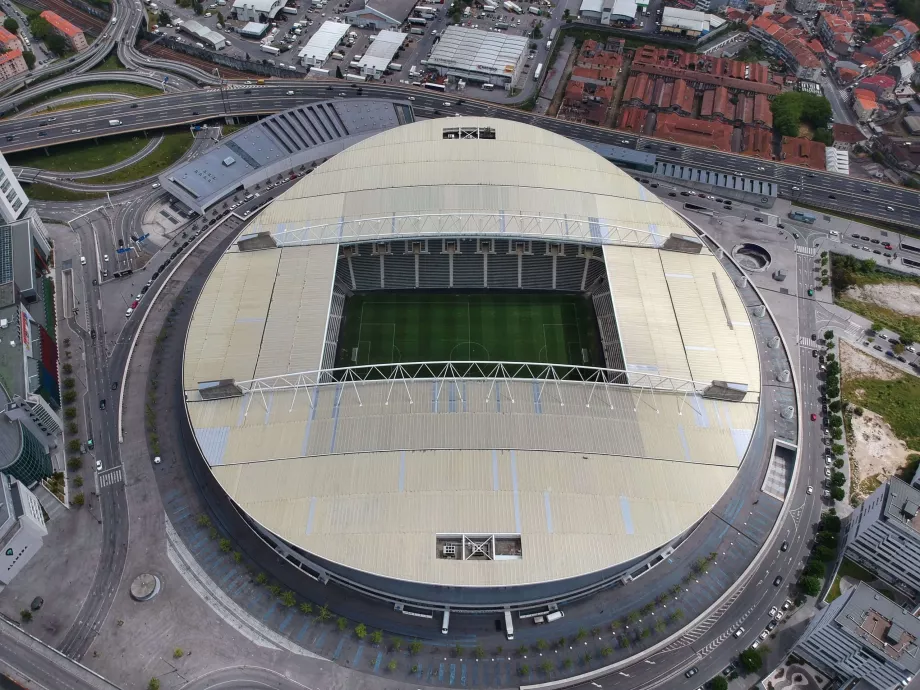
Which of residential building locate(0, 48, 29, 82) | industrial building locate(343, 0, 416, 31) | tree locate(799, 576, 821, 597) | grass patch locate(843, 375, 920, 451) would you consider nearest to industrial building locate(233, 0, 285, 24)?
industrial building locate(343, 0, 416, 31)

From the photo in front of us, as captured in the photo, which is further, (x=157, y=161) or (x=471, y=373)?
(x=157, y=161)

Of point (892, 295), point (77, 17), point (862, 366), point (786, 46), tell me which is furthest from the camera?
point (77, 17)

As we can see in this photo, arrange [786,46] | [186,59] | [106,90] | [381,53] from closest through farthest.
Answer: [106,90] < [381,53] < [186,59] < [786,46]

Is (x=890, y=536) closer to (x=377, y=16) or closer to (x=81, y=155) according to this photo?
(x=81, y=155)

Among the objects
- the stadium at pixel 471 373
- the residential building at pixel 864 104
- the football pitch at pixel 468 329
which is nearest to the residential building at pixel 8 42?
the stadium at pixel 471 373

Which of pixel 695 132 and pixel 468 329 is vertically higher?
pixel 695 132

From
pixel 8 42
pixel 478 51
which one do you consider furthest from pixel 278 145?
pixel 8 42

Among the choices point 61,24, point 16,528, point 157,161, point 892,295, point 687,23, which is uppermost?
point 687,23
